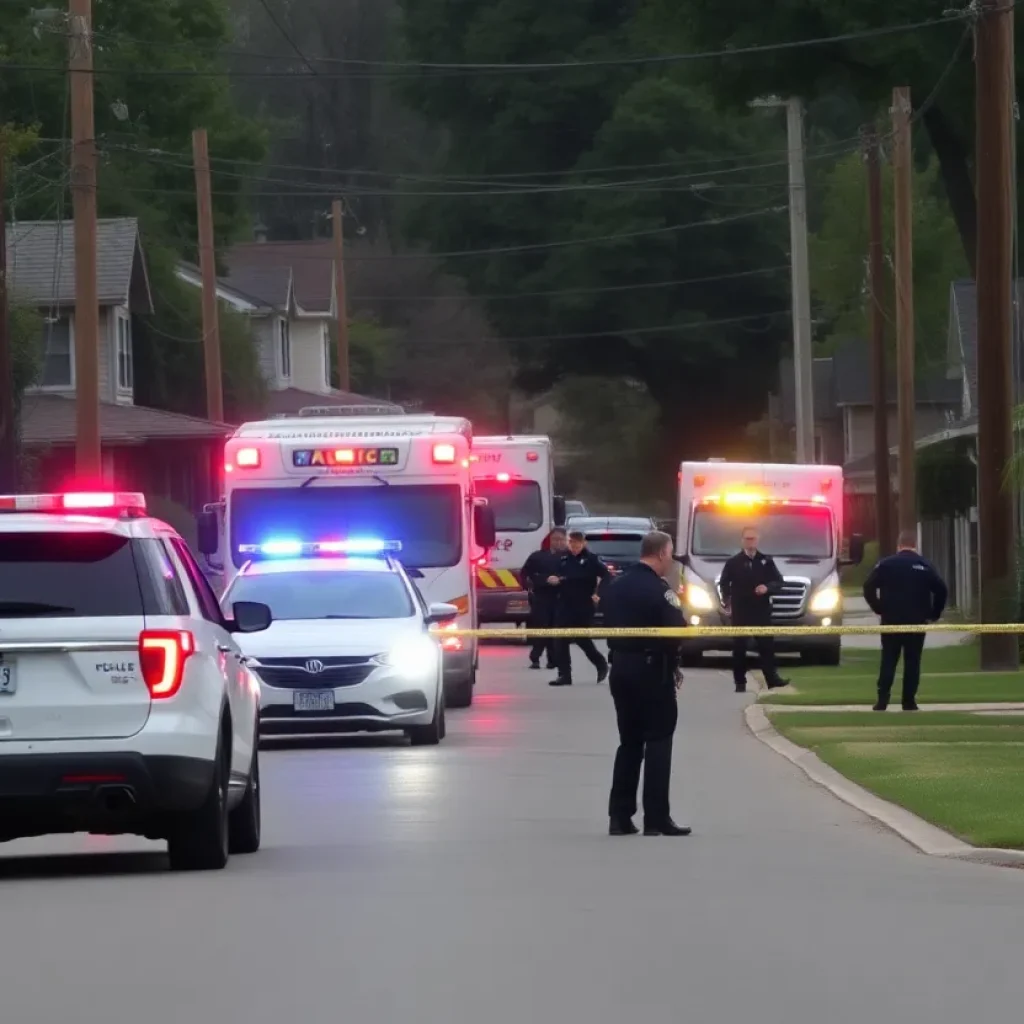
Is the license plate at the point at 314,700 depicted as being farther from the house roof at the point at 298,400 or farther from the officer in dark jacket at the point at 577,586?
the house roof at the point at 298,400

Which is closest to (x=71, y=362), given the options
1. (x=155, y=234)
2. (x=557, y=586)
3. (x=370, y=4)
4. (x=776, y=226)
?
(x=155, y=234)

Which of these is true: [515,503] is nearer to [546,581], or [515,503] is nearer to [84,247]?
[546,581]

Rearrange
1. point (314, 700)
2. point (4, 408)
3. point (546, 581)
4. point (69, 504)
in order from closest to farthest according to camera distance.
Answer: point (69, 504)
point (314, 700)
point (4, 408)
point (546, 581)

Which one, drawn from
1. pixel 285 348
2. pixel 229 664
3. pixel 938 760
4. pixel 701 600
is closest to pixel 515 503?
pixel 701 600

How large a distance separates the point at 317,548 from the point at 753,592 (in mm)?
6584

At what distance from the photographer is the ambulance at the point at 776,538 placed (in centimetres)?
3544

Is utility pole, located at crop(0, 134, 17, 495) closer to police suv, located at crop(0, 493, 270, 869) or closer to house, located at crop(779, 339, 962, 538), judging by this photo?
police suv, located at crop(0, 493, 270, 869)

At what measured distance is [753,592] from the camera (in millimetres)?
30609

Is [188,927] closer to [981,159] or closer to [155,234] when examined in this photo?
[981,159]

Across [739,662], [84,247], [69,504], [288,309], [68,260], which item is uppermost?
[288,309]

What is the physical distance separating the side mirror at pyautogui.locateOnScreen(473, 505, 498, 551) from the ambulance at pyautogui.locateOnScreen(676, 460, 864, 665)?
7.22 meters

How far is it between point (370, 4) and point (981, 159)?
8303 centimetres

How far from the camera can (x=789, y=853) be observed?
46.9 feet

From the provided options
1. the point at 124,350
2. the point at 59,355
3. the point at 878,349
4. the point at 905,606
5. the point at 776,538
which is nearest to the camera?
the point at 905,606
